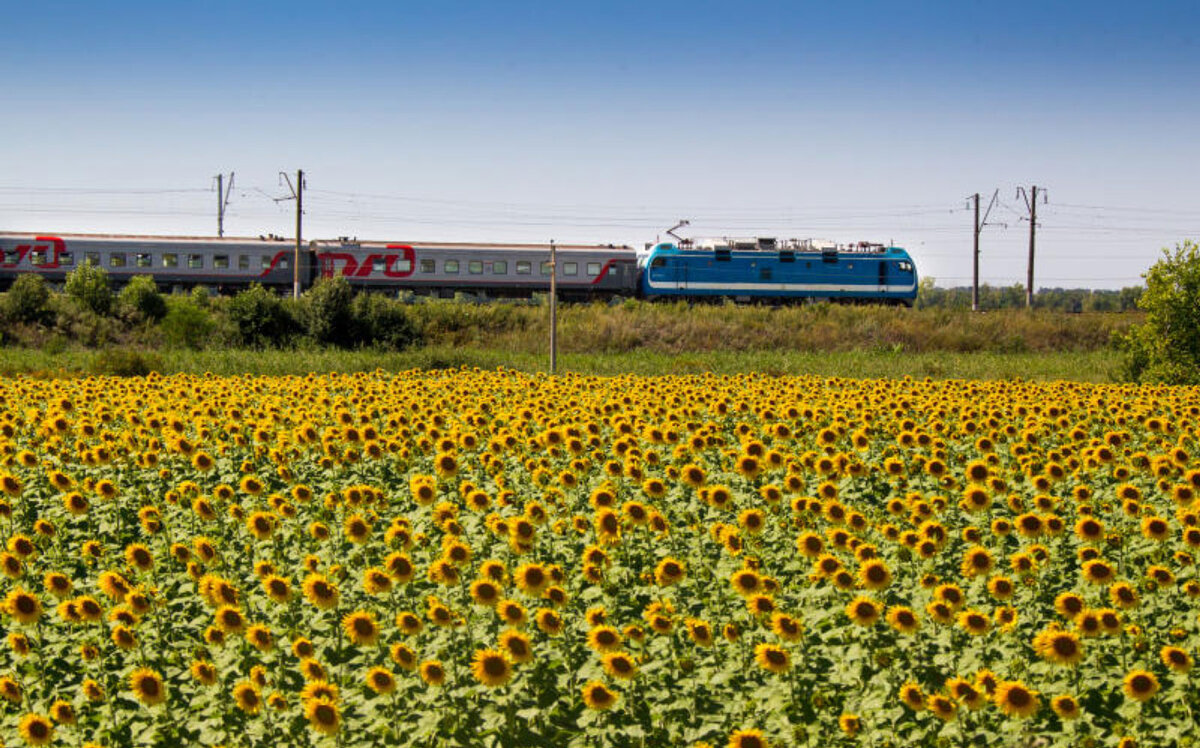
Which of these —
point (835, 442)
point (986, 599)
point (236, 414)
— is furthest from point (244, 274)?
point (986, 599)

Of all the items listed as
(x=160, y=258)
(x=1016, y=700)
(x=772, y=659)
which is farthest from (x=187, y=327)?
(x=1016, y=700)

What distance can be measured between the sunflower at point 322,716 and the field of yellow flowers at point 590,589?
0.5 inches

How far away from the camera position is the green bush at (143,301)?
3538cm

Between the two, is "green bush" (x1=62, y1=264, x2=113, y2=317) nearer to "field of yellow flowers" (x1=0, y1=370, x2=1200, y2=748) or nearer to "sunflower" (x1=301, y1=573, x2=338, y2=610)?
"field of yellow flowers" (x1=0, y1=370, x2=1200, y2=748)

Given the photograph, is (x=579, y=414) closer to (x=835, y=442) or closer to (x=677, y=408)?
(x=677, y=408)

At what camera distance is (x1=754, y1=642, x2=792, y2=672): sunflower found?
468 centimetres

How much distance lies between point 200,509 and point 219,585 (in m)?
1.46

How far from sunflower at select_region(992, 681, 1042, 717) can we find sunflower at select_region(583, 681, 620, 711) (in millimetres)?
1652

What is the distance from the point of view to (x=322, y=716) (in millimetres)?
4137

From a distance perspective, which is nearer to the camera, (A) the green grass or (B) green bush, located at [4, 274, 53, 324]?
(A) the green grass

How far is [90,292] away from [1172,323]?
108 feet

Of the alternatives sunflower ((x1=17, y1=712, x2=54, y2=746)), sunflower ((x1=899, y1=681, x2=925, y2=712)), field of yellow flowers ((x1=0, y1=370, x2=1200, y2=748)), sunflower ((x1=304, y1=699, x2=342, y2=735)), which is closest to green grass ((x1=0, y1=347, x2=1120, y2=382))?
field of yellow flowers ((x1=0, y1=370, x2=1200, y2=748))

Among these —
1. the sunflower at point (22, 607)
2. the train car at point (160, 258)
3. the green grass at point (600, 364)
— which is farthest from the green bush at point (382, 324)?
the sunflower at point (22, 607)

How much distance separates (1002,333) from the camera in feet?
132
